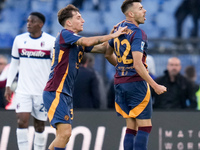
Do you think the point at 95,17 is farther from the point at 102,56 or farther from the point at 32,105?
the point at 32,105

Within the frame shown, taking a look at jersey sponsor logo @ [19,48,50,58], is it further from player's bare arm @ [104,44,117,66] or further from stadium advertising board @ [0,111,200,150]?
stadium advertising board @ [0,111,200,150]

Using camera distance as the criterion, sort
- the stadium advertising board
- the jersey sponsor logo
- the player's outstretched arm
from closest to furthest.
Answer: the player's outstretched arm, the jersey sponsor logo, the stadium advertising board

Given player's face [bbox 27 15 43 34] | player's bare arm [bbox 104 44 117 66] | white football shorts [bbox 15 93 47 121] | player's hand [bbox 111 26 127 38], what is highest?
player's face [bbox 27 15 43 34]

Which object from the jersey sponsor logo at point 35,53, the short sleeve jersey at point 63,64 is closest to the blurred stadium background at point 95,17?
the jersey sponsor logo at point 35,53

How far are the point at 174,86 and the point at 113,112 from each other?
1.18m

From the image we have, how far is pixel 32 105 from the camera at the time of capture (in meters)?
7.59

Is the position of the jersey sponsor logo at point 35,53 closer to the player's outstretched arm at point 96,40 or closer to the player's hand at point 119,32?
the player's outstretched arm at point 96,40

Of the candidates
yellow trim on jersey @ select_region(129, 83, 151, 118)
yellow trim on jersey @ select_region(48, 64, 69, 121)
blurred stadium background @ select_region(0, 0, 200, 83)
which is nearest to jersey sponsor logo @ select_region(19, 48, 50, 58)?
yellow trim on jersey @ select_region(48, 64, 69, 121)

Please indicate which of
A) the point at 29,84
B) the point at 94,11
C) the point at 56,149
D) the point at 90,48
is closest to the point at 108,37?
the point at 90,48

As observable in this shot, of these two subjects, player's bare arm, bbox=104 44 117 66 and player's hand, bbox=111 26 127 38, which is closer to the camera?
player's hand, bbox=111 26 127 38

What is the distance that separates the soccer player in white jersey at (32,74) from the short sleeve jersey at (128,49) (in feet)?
4.80

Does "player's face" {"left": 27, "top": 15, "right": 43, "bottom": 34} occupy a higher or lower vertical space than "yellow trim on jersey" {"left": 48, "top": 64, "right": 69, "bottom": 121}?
higher

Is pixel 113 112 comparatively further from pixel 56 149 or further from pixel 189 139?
pixel 56 149

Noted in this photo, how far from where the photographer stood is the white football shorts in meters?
7.46
